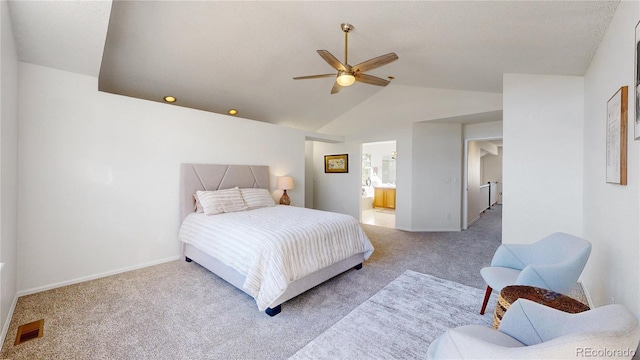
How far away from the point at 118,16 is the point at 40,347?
9.89 feet

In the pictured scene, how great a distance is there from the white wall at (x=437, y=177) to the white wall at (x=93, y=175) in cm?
412

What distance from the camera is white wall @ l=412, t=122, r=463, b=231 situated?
5.36 metres

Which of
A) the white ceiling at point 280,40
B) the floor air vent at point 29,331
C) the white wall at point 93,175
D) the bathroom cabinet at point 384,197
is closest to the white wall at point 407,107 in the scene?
the white ceiling at point 280,40

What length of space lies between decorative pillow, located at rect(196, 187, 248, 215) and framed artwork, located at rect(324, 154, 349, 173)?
11.0 ft

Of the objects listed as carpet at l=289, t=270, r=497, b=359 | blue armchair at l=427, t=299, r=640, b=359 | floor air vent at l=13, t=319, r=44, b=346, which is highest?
blue armchair at l=427, t=299, r=640, b=359

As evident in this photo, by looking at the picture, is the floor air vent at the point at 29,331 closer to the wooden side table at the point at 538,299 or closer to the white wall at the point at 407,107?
the wooden side table at the point at 538,299

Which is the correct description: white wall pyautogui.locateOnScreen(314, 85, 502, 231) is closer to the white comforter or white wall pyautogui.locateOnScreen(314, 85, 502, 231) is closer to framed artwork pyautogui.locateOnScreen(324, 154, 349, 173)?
framed artwork pyautogui.locateOnScreen(324, 154, 349, 173)

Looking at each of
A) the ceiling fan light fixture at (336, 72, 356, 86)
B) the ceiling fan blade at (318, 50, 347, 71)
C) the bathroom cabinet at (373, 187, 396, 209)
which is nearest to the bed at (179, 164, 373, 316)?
the ceiling fan light fixture at (336, 72, 356, 86)

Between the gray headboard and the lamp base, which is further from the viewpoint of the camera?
the lamp base

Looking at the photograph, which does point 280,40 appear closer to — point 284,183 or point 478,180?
point 284,183

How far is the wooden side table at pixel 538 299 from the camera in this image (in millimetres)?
1485

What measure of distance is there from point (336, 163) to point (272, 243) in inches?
185

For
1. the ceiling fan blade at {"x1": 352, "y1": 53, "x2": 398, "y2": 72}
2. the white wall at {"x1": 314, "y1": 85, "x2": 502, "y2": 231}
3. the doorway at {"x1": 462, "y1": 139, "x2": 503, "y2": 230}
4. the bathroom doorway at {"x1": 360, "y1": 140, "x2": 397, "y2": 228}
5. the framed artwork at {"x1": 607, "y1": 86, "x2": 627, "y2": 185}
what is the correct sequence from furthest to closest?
1. the bathroom doorway at {"x1": 360, "y1": 140, "x2": 397, "y2": 228}
2. the doorway at {"x1": 462, "y1": 139, "x2": 503, "y2": 230}
3. the white wall at {"x1": 314, "y1": 85, "x2": 502, "y2": 231}
4. the ceiling fan blade at {"x1": 352, "y1": 53, "x2": 398, "y2": 72}
5. the framed artwork at {"x1": 607, "y1": 86, "x2": 627, "y2": 185}

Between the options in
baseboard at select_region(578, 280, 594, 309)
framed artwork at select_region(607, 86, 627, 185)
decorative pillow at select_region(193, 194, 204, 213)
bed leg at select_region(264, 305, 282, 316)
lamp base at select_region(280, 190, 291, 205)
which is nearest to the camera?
framed artwork at select_region(607, 86, 627, 185)
